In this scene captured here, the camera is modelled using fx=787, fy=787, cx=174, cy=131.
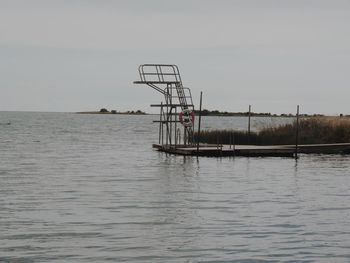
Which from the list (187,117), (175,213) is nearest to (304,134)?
(187,117)

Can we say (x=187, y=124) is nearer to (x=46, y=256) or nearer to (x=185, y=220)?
(x=185, y=220)

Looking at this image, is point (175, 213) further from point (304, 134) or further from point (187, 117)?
point (304, 134)

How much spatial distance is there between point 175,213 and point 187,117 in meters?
29.4

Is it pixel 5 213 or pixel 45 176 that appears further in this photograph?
pixel 45 176

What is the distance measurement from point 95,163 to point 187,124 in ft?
26.8

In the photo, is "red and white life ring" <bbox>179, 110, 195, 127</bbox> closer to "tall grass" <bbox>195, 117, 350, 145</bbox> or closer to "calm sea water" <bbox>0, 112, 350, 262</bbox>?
"tall grass" <bbox>195, 117, 350, 145</bbox>

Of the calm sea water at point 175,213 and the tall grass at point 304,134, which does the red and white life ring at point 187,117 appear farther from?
the calm sea water at point 175,213

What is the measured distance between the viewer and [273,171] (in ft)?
138

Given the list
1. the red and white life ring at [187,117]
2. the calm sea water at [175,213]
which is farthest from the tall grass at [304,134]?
the calm sea water at [175,213]

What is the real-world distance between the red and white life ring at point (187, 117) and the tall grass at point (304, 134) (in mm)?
3921

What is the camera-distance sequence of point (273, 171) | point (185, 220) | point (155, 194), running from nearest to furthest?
point (185, 220) < point (155, 194) < point (273, 171)

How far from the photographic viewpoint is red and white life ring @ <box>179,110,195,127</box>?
53.8 metres

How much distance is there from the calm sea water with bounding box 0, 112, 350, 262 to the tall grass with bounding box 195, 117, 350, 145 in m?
12.6

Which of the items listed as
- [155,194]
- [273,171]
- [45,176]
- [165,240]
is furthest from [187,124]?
[165,240]
